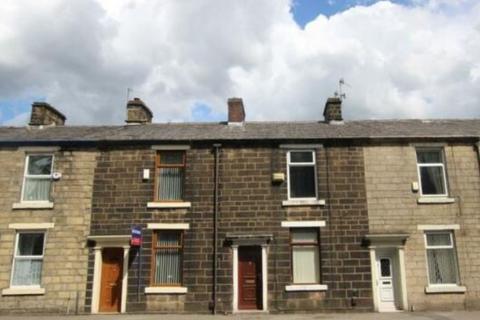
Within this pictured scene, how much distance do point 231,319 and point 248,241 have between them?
2.72 m

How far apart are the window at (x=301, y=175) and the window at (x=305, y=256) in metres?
1.29

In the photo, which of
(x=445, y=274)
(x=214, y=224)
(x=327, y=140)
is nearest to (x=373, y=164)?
(x=327, y=140)

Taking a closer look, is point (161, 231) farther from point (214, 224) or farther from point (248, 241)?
point (248, 241)

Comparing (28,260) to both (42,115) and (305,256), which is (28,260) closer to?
(42,115)

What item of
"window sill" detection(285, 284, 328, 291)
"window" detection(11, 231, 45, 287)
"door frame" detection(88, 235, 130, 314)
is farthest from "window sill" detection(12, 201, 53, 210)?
"window sill" detection(285, 284, 328, 291)

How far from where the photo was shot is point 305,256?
51.9 feet

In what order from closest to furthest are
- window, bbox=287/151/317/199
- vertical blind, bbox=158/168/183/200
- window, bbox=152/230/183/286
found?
window, bbox=152/230/183/286
window, bbox=287/151/317/199
vertical blind, bbox=158/168/183/200

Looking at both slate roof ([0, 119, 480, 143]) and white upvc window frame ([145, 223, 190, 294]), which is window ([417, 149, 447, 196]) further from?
white upvc window frame ([145, 223, 190, 294])

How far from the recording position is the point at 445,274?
15.6m

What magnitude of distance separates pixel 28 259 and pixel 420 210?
1352 cm

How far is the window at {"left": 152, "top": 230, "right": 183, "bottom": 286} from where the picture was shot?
51.5ft

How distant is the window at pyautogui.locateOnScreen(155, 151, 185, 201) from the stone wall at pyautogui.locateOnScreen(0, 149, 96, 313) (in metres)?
2.41

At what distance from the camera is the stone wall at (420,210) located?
600 inches

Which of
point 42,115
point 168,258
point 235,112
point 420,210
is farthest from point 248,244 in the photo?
point 42,115
